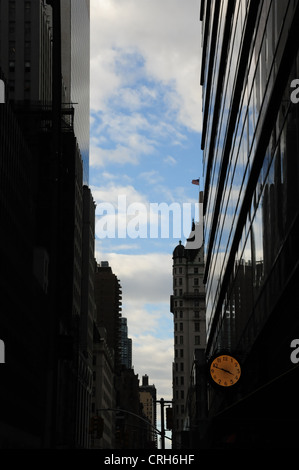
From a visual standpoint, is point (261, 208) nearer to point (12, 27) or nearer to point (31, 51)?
point (31, 51)

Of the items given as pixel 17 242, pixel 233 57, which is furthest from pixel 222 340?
pixel 17 242

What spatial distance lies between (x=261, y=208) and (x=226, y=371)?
10255mm

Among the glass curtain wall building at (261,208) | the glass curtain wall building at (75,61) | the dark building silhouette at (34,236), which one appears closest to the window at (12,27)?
the dark building silhouette at (34,236)

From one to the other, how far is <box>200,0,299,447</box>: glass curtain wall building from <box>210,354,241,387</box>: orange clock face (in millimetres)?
393

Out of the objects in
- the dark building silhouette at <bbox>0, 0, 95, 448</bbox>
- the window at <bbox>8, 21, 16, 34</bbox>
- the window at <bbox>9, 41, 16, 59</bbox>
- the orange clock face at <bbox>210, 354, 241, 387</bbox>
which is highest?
the window at <bbox>8, 21, 16, 34</bbox>

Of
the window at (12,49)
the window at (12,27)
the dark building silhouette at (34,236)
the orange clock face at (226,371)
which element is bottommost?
the orange clock face at (226,371)

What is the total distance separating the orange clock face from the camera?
108ft

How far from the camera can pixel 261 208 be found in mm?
25656

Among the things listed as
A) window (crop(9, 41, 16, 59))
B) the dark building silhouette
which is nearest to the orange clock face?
the dark building silhouette

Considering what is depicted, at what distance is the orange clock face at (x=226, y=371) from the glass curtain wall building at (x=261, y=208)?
0.39 m

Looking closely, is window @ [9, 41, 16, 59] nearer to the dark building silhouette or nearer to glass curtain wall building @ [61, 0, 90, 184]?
the dark building silhouette

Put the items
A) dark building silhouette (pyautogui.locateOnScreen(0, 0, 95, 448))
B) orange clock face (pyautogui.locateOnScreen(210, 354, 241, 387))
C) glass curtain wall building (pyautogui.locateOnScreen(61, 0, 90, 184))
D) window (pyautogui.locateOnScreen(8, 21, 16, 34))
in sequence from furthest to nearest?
1. glass curtain wall building (pyautogui.locateOnScreen(61, 0, 90, 184))
2. window (pyautogui.locateOnScreen(8, 21, 16, 34))
3. dark building silhouette (pyautogui.locateOnScreen(0, 0, 95, 448))
4. orange clock face (pyautogui.locateOnScreen(210, 354, 241, 387))

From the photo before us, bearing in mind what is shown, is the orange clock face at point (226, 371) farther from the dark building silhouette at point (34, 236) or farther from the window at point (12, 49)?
the window at point (12, 49)

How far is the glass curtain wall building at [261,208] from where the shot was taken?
1998 cm
